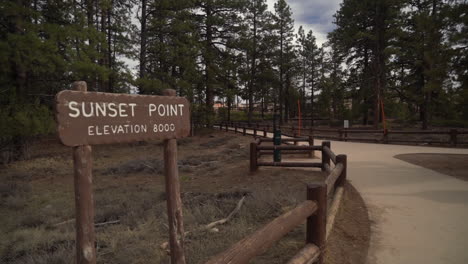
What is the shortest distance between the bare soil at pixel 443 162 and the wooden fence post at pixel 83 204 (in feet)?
28.3

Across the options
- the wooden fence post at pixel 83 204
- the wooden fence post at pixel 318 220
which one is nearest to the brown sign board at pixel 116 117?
the wooden fence post at pixel 83 204

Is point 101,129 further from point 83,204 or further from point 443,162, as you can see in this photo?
point 443,162

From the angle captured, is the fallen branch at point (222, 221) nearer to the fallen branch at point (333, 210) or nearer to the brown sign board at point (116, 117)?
the fallen branch at point (333, 210)

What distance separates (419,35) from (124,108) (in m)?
24.6

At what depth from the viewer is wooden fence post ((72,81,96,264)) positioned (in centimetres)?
195

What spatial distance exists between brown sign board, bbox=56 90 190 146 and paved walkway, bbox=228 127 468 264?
2866 mm

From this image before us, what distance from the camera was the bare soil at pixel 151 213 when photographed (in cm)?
377

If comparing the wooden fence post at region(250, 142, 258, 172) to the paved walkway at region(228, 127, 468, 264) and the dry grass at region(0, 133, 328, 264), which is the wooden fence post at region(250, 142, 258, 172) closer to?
the dry grass at region(0, 133, 328, 264)

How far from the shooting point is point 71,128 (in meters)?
1.88

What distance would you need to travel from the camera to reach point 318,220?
3.12 metres

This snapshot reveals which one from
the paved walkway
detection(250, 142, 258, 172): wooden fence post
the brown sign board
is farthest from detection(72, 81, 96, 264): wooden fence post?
detection(250, 142, 258, 172): wooden fence post

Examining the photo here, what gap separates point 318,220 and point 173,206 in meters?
1.64

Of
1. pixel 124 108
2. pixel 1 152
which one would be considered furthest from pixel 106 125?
pixel 1 152

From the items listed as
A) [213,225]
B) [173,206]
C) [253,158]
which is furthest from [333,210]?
[253,158]
